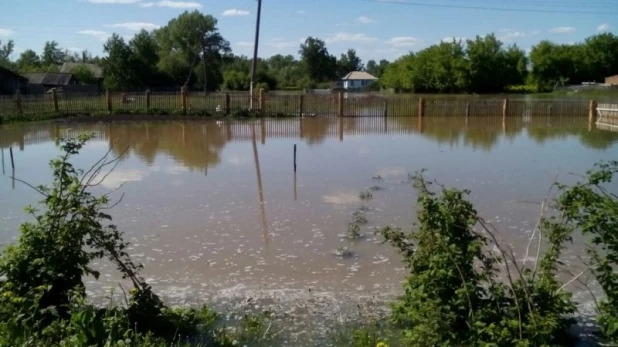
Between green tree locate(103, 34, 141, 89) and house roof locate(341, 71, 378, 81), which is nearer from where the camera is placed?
green tree locate(103, 34, 141, 89)

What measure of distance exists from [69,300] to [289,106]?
1164 inches

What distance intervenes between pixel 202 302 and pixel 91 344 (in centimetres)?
211

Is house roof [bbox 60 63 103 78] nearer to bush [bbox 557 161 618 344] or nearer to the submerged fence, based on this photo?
the submerged fence

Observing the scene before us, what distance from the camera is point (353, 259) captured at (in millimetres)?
8195

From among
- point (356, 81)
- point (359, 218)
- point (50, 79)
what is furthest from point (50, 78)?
point (356, 81)

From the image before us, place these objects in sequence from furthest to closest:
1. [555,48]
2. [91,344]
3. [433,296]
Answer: [555,48] → [433,296] → [91,344]

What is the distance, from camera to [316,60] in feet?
382

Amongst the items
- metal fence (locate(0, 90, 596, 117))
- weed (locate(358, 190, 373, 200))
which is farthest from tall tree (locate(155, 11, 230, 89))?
weed (locate(358, 190, 373, 200))

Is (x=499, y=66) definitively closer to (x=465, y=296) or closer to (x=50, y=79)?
(x=50, y=79)

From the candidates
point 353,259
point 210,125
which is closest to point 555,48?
point 210,125

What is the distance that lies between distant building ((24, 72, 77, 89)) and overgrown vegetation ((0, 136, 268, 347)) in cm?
5328

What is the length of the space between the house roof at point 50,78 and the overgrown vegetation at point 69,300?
53779 mm

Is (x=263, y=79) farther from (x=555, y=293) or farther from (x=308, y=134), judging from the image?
(x=555, y=293)

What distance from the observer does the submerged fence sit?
32787 mm
